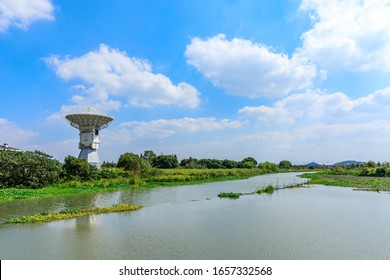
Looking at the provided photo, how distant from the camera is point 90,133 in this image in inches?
1510

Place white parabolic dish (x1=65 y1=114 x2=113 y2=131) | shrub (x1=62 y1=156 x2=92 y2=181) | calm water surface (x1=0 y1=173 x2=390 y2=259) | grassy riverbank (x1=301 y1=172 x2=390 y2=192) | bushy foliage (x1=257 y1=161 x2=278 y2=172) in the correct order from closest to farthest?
calm water surface (x1=0 y1=173 x2=390 y2=259), shrub (x1=62 y1=156 x2=92 y2=181), grassy riverbank (x1=301 y1=172 x2=390 y2=192), white parabolic dish (x1=65 y1=114 x2=113 y2=131), bushy foliage (x1=257 y1=161 x2=278 y2=172)

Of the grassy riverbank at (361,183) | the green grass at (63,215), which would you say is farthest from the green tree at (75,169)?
the grassy riverbank at (361,183)

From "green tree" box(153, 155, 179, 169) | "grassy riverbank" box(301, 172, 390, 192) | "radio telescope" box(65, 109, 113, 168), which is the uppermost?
"radio telescope" box(65, 109, 113, 168)

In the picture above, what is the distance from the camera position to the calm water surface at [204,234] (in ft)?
26.7

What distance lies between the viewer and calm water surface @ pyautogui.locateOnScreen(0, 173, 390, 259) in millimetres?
8148

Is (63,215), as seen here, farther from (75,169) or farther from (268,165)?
(268,165)

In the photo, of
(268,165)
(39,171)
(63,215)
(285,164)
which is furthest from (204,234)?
(285,164)

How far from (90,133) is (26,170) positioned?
634 inches

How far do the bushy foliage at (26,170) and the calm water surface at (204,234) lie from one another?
22.8ft

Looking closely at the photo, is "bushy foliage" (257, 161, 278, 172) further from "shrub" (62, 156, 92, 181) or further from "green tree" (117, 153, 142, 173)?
"shrub" (62, 156, 92, 181)

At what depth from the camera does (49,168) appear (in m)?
23.8

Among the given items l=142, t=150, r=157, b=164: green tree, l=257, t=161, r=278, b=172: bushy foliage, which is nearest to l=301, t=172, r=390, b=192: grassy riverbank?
l=142, t=150, r=157, b=164: green tree

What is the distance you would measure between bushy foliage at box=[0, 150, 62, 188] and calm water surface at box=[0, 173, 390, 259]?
22.8 feet

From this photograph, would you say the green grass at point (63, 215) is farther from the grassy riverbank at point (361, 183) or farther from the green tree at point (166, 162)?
the green tree at point (166, 162)
